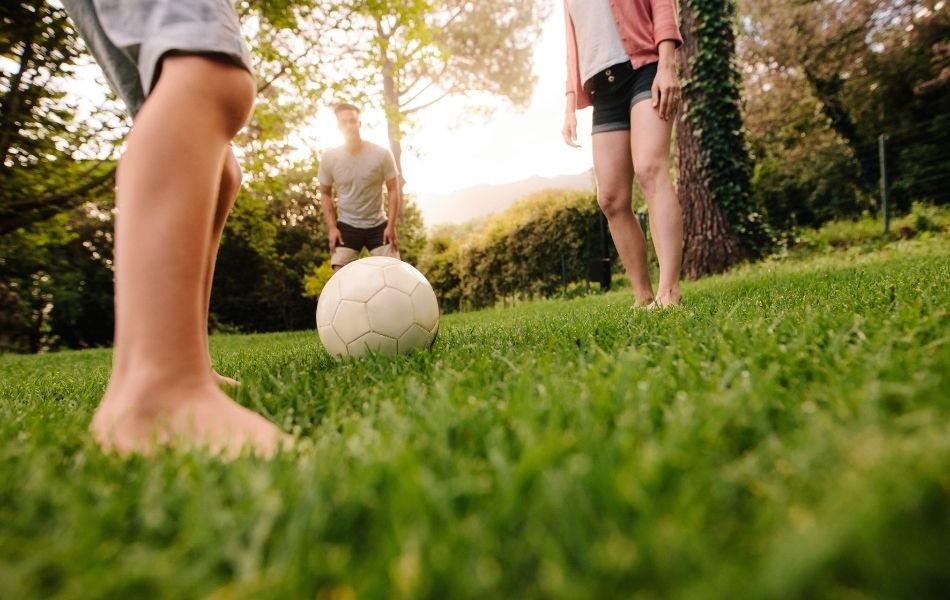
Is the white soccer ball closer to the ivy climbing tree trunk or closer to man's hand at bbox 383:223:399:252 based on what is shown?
man's hand at bbox 383:223:399:252

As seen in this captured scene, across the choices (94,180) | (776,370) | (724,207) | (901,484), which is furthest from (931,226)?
(94,180)

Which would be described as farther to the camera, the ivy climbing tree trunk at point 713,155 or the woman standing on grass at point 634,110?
the ivy climbing tree trunk at point 713,155

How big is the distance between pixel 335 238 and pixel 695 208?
209 inches

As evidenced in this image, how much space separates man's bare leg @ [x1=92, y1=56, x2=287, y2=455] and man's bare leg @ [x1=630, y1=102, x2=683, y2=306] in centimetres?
255

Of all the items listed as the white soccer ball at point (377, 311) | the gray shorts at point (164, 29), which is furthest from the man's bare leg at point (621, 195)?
the gray shorts at point (164, 29)

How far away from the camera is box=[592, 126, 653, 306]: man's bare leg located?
11.3ft

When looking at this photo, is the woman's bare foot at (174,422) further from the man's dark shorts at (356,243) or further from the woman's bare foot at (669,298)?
the man's dark shorts at (356,243)

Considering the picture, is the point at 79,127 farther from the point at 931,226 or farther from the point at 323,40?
the point at 931,226

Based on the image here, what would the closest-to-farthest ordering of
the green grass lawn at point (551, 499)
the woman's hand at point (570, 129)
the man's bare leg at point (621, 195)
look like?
the green grass lawn at point (551, 499) → the man's bare leg at point (621, 195) → the woman's hand at point (570, 129)

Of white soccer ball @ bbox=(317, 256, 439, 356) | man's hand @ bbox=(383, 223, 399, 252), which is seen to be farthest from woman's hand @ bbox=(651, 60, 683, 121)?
man's hand @ bbox=(383, 223, 399, 252)

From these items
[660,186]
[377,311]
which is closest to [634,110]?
[660,186]

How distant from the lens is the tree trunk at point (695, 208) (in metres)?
7.88

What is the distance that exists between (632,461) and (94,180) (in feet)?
28.2

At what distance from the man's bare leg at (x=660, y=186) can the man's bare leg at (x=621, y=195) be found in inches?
8.2
